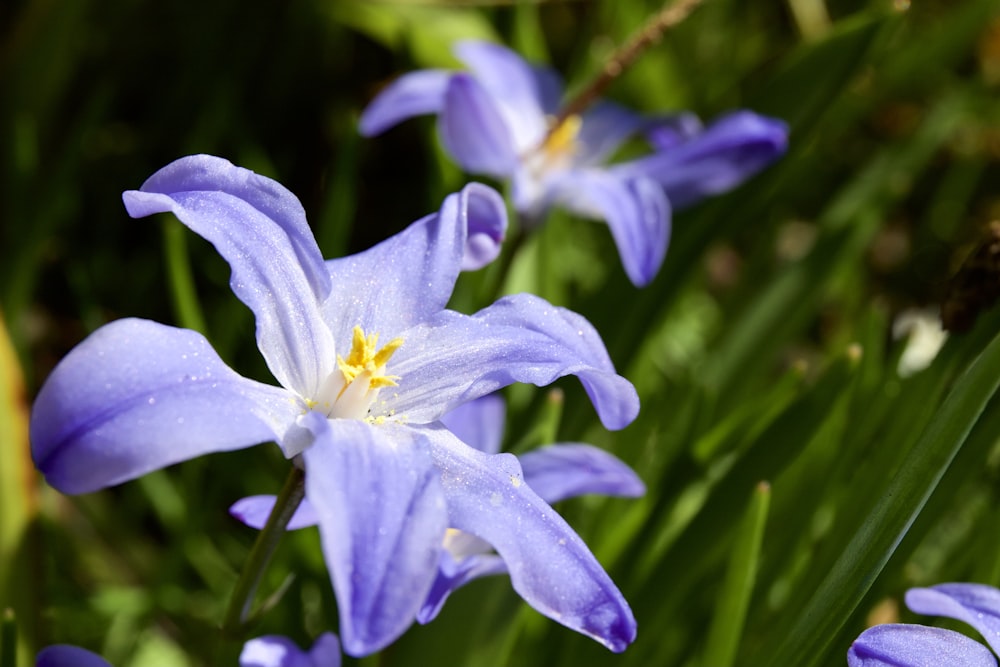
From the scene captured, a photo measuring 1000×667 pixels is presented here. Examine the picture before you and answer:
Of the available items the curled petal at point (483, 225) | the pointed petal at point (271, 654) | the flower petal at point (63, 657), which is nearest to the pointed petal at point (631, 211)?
the curled petal at point (483, 225)

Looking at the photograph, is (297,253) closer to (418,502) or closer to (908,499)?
(418,502)

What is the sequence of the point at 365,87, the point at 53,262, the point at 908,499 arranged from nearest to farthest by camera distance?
1. the point at 908,499
2. the point at 53,262
3. the point at 365,87

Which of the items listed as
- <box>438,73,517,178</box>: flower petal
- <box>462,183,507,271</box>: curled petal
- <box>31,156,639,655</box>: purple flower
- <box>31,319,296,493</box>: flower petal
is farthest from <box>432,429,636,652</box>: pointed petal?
<box>438,73,517,178</box>: flower petal

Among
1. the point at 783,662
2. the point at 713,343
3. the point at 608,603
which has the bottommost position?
the point at 713,343

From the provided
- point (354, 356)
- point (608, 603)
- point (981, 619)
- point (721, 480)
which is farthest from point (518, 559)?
point (721, 480)

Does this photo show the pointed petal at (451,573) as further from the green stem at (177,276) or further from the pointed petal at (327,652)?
the green stem at (177,276)

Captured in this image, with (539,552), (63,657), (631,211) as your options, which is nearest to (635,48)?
(631,211)
